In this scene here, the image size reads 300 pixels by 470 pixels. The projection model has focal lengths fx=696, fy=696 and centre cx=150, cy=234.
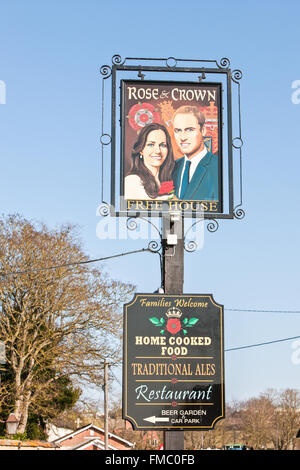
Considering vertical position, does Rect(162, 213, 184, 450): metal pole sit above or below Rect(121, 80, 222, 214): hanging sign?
below

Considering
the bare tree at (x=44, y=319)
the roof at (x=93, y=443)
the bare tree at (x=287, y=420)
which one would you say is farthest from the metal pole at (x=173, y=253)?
the bare tree at (x=287, y=420)

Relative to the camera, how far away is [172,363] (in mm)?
9617

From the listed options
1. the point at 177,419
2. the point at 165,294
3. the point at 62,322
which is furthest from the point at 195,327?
the point at 62,322

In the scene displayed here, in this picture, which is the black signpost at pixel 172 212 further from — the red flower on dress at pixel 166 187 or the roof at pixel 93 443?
the roof at pixel 93 443

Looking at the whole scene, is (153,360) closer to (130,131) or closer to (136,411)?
(136,411)

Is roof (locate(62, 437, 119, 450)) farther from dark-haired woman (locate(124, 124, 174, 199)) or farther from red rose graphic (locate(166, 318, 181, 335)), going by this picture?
red rose graphic (locate(166, 318, 181, 335))

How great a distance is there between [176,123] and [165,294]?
2754mm

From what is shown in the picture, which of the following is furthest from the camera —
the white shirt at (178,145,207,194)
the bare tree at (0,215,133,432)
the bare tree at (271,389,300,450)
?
the bare tree at (271,389,300,450)

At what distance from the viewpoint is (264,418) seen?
68750 mm

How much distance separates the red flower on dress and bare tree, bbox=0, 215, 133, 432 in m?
20.2

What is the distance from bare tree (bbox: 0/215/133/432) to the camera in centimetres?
3061

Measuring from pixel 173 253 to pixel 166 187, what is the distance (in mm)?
1062

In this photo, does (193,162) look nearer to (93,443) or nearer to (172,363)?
(172,363)

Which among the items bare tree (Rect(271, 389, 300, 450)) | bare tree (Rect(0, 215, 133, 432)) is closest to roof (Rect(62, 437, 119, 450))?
bare tree (Rect(0, 215, 133, 432))
